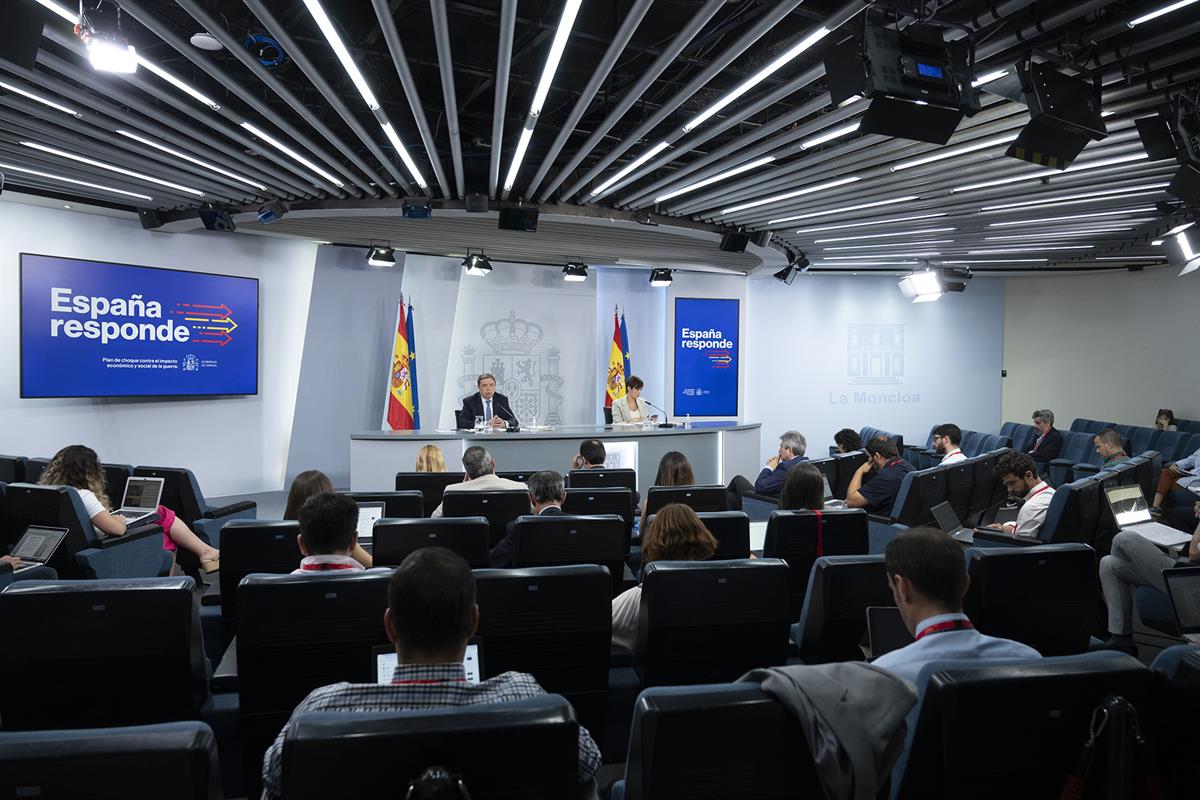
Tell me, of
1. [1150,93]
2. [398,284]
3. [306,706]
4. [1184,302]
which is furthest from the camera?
[1184,302]

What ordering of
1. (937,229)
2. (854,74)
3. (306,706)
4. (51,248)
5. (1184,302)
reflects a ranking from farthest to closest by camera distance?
1. (1184,302)
2. (937,229)
3. (51,248)
4. (854,74)
5. (306,706)

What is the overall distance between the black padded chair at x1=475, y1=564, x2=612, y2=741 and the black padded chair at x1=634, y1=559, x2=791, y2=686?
17 cm

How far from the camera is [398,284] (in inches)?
431

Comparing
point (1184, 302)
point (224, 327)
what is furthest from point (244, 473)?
point (1184, 302)

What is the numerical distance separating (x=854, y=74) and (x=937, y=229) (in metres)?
6.11

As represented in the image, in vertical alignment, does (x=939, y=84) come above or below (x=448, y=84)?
below

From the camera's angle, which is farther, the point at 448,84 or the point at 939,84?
the point at 448,84

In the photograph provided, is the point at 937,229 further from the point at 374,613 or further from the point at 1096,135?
the point at 374,613

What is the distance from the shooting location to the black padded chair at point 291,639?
2340 millimetres

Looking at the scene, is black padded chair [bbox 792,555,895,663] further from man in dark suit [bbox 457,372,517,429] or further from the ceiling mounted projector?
man in dark suit [bbox 457,372,517,429]

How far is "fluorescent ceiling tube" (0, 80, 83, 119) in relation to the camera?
4633mm

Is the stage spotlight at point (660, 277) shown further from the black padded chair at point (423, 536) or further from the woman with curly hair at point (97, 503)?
the black padded chair at point (423, 536)

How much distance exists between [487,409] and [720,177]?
4.13 meters

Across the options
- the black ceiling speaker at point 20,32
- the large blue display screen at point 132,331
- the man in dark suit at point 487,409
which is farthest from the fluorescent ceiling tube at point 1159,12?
the large blue display screen at point 132,331
